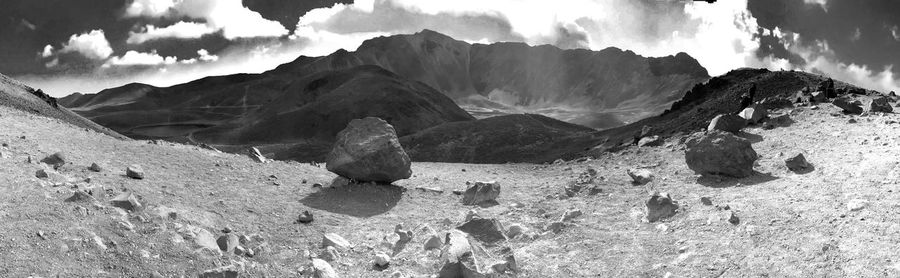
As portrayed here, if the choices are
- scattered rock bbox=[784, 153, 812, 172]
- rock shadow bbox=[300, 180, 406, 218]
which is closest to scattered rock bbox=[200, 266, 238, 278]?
rock shadow bbox=[300, 180, 406, 218]

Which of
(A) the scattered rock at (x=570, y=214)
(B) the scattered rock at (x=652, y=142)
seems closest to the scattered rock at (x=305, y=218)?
(A) the scattered rock at (x=570, y=214)

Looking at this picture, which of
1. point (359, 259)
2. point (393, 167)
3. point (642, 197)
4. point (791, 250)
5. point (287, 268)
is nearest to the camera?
point (791, 250)

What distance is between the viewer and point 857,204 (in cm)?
1238

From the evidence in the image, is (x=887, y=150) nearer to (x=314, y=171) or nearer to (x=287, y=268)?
(x=287, y=268)

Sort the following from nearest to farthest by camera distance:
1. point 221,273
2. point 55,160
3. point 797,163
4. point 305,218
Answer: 1. point 221,273
2. point 55,160
3. point 305,218
4. point 797,163

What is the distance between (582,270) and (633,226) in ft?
8.80

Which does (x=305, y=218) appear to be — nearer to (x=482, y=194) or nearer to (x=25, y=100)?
(x=482, y=194)

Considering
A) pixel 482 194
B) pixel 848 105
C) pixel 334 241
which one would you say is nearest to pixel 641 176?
pixel 482 194

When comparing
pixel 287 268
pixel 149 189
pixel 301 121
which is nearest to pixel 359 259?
pixel 287 268

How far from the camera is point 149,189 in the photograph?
48.6 ft

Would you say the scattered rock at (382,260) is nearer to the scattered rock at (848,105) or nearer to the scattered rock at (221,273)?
the scattered rock at (221,273)

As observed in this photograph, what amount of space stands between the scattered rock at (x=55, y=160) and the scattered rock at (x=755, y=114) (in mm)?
21368

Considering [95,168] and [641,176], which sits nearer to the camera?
[95,168]

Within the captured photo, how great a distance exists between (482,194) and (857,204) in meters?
8.99
